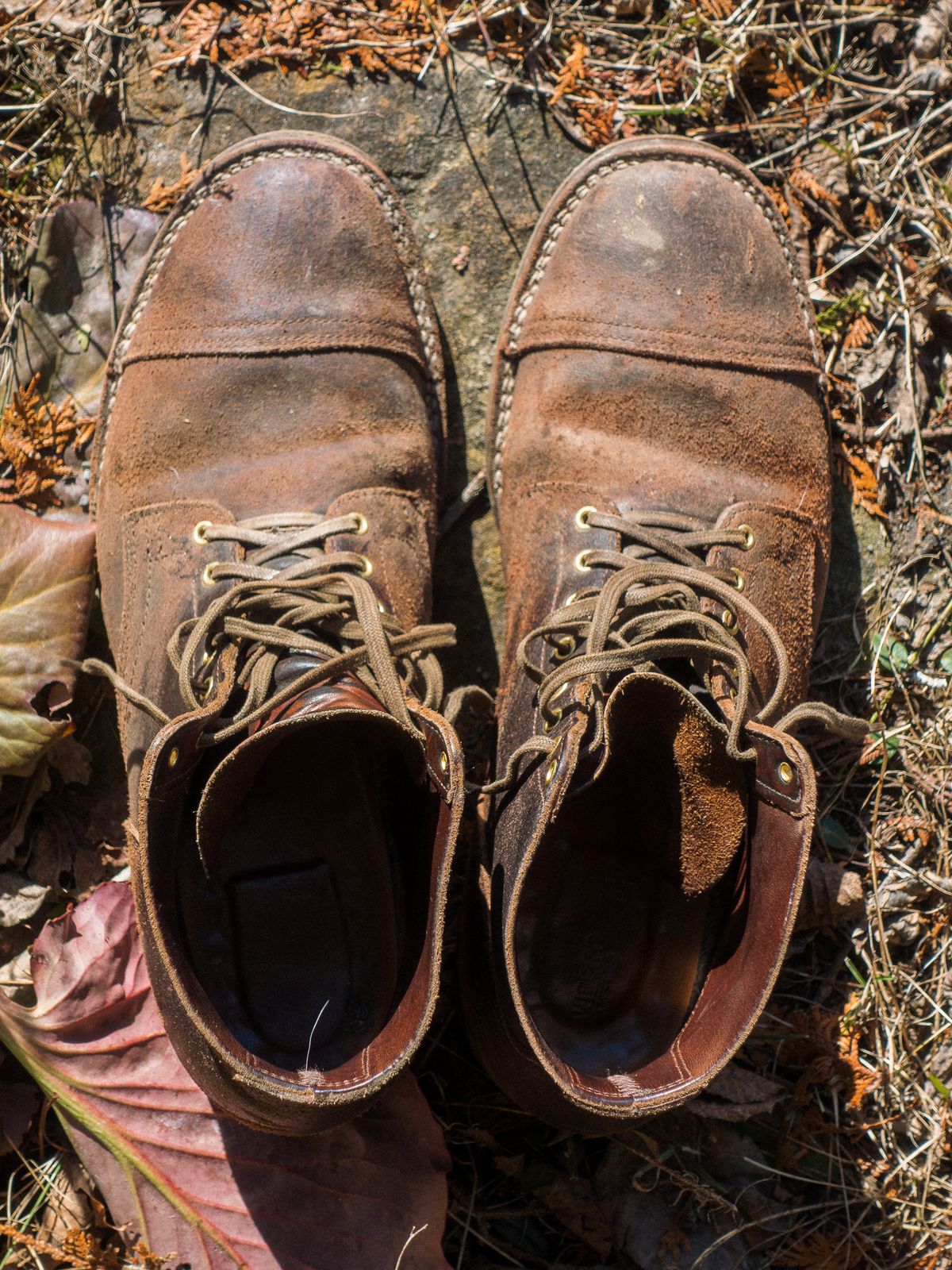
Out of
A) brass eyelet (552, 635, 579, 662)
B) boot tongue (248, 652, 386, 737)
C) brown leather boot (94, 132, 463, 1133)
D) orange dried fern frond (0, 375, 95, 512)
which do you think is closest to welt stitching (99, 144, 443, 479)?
brown leather boot (94, 132, 463, 1133)

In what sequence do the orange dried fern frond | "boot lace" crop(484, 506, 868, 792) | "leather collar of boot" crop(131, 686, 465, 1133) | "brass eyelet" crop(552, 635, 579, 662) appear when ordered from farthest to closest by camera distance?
the orange dried fern frond, "brass eyelet" crop(552, 635, 579, 662), "boot lace" crop(484, 506, 868, 792), "leather collar of boot" crop(131, 686, 465, 1133)

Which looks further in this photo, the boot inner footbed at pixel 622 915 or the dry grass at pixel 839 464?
the dry grass at pixel 839 464

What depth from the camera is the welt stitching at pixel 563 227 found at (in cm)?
217

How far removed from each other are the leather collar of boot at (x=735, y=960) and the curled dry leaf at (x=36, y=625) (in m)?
1.04

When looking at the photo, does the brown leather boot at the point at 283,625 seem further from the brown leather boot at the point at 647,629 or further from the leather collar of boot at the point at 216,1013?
the brown leather boot at the point at 647,629

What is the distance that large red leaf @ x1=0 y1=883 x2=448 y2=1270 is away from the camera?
199 centimetres

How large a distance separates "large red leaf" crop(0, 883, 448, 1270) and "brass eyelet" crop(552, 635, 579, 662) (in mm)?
847

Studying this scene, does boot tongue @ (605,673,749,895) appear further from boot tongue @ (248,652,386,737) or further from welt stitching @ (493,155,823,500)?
welt stitching @ (493,155,823,500)

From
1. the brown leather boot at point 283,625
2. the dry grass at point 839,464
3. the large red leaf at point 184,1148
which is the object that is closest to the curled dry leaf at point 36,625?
the brown leather boot at point 283,625

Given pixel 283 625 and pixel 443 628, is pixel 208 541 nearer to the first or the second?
pixel 283 625

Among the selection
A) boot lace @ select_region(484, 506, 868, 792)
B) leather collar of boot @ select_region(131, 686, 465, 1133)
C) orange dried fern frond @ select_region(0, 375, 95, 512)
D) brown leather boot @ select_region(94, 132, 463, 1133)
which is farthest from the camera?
orange dried fern frond @ select_region(0, 375, 95, 512)

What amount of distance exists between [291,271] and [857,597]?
1348mm

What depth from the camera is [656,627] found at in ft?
6.02

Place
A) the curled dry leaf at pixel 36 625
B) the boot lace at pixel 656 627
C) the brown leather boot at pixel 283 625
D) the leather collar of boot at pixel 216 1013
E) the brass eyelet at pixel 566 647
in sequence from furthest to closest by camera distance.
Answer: the curled dry leaf at pixel 36 625
the brass eyelet at pixel 566 647
the boot lace at pixel 656 627
the brown leather boot at pixel 283 625
the leather collar of boot at pixel 216 1013
